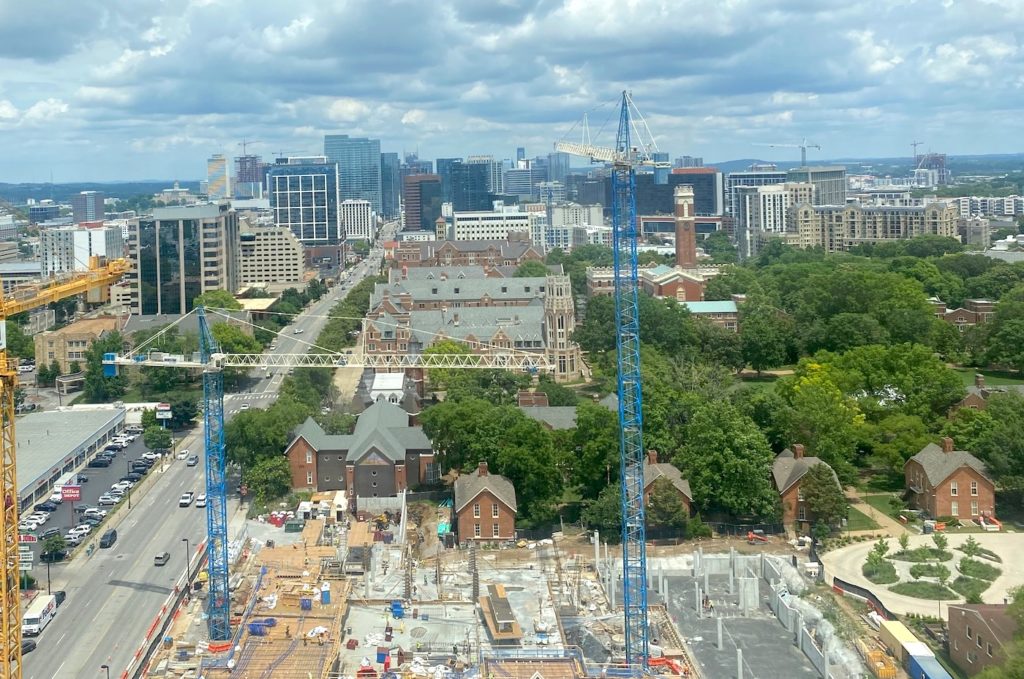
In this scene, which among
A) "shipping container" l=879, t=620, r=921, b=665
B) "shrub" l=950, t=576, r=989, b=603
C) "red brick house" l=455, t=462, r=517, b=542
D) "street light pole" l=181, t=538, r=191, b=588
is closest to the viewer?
"shipping container" l=879, t=620, r=921, b=665

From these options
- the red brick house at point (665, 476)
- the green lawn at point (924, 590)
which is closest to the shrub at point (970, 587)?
the green lawn at point (924, 590)

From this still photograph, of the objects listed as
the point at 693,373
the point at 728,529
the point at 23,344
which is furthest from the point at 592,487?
the point at 23,344

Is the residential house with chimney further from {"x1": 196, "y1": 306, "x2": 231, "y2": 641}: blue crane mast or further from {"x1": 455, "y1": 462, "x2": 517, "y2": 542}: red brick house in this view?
{"x1": 196, "y1": 306, "x2": 231, "y2": 641}: blue crane mast

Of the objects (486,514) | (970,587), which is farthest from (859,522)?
(486,514)

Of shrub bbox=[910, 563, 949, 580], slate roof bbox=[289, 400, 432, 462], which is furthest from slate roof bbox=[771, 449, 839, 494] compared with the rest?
slate roof bbox=[289, 400, 432, 462]

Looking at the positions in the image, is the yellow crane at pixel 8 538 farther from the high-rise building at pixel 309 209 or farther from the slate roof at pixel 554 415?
the high-rise building at pixel 309 209

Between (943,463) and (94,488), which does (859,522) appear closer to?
(943,463)
